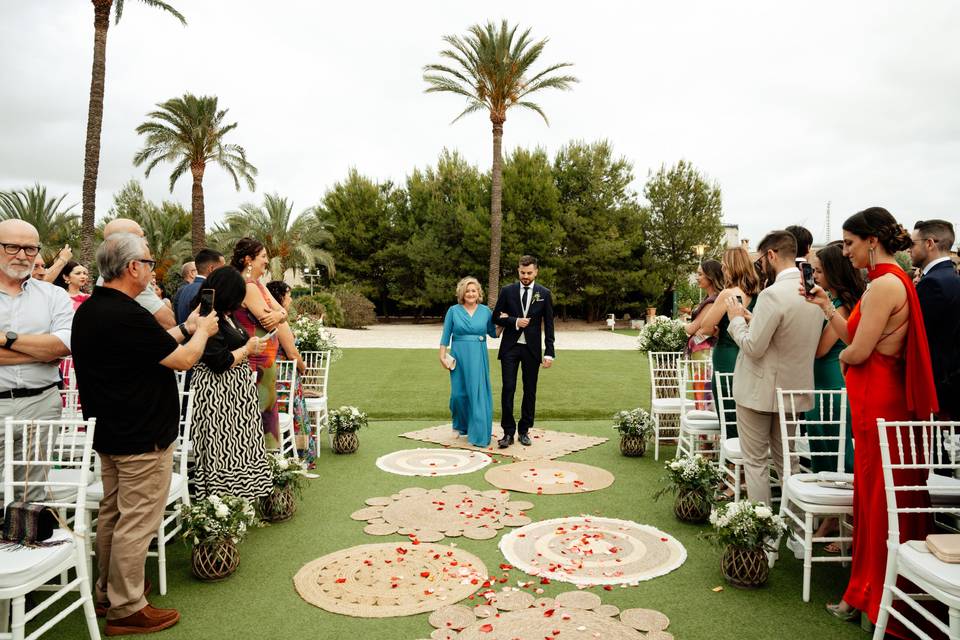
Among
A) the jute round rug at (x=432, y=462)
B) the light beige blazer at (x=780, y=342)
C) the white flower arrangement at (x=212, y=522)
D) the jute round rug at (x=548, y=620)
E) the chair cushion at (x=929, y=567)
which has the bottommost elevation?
the jute round rug at (x=548, y=620)

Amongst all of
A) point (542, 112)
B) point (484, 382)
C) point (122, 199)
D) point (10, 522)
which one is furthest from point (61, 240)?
point (10, 522)

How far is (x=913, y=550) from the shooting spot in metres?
2.80

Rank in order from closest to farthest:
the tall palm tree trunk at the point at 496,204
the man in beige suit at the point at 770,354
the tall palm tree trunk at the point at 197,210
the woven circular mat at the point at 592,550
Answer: the woven circular mat at the point at 592,550 < the man in beige suit at the point at 770,354 < the tall palm tree trunk at the point at 496,204 < the tall palm tree trunk at the point at 197,210

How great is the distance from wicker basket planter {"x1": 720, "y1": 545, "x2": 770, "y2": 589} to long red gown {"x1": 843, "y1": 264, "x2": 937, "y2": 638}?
47 cm

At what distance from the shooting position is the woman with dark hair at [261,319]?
191 inches

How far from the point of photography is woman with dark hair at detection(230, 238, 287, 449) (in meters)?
4.85

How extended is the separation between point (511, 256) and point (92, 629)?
2875 cm

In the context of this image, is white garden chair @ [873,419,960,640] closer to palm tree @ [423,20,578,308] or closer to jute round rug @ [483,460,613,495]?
jute round rug @ [483,460,613,495]

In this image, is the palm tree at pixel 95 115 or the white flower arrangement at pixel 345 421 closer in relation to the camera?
the white flower arrangement at pixel 345 421

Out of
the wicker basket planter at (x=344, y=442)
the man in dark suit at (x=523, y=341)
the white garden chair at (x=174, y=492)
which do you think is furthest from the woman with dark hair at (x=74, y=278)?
the man in dark suit at (x=523, y=341)

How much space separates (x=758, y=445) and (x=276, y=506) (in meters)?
3.47

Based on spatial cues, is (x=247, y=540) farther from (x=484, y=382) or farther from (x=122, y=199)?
(x=122, y=199)

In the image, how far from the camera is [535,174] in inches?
1238

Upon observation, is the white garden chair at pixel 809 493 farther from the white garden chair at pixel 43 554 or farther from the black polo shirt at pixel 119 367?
the white garden chair at pixel 43 554
